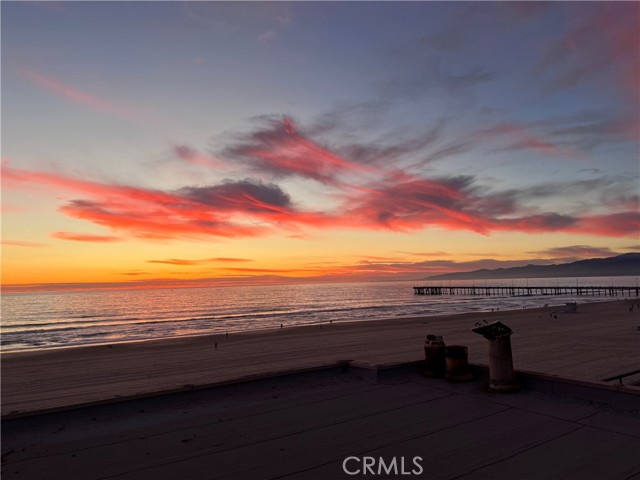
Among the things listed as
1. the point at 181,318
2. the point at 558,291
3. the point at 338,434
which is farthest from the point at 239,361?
the point at 558,291

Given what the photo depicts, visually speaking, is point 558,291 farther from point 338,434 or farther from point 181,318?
point 338,434

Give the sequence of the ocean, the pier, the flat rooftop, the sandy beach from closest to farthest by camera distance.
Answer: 1. the flat rooftop
2. the sandy beach
3. the ocean
4. the pier

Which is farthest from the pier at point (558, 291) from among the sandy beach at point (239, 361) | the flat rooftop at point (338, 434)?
the flat rooftop at point (338, 434)

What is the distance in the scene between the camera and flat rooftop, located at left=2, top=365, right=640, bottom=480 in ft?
14.3

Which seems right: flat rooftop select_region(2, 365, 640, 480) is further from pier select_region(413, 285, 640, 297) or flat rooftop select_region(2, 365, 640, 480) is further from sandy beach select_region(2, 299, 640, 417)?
pier select_region(413, 285, 640, 297)

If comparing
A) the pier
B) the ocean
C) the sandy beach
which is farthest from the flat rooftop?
the pier

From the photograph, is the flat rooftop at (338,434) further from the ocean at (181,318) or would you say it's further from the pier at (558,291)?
the pier at (558,291)

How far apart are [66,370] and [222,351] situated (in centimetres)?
696

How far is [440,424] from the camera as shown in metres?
5.55

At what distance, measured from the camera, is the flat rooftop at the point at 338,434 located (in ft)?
14.3

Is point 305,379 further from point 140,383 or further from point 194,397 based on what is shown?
point 140,383

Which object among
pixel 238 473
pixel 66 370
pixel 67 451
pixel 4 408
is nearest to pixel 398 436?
pixel 238 473

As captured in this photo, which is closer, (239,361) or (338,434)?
(338,434)

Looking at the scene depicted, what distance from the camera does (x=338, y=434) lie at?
210 inches
